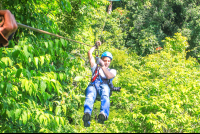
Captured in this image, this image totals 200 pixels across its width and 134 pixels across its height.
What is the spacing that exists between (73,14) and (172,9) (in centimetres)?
1170

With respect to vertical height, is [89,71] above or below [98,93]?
above

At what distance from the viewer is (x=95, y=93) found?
11.8 feet

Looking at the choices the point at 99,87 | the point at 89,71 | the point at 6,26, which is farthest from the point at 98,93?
the point at 89,71

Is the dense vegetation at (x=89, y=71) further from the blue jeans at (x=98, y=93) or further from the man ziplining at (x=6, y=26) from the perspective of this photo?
the man ziplining at (x=6, y=26)

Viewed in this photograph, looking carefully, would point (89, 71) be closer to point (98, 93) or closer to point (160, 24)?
point (98, 93)

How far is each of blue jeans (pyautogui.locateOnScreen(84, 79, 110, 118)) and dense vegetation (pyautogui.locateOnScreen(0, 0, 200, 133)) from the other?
1.16ft

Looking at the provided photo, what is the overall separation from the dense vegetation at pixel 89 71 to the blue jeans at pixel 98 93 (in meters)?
0.35

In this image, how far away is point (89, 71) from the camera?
7.15 metres

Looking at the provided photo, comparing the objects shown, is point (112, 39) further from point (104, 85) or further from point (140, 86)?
point (104, 85)

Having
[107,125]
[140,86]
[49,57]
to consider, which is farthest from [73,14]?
[49,57]

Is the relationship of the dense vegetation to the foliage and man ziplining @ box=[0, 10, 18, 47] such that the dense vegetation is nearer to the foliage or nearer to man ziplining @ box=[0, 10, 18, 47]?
the foliage

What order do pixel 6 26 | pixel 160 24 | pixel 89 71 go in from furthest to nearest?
pixel 160 24, pixel 89 71, pixel 6 26

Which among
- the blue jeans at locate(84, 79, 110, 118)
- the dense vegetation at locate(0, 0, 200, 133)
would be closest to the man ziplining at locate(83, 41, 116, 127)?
the blue jeans at locate(84, 79, 110, 118)

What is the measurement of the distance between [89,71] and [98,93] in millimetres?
3462
